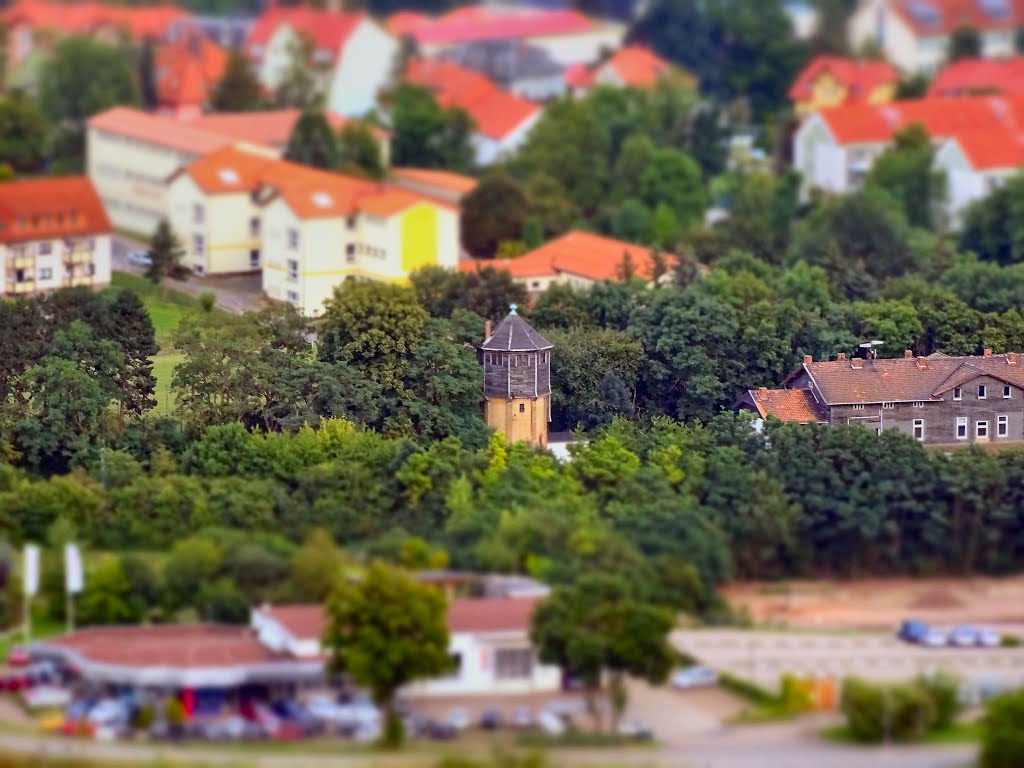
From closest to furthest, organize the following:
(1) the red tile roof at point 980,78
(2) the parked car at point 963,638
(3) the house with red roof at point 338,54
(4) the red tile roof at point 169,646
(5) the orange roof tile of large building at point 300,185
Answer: (4) the red tile roof at point 169,646, (2) the parked car at point 963,638, (5) the orange roof tile of large building at point 300,185, (1) the red tile roof at point 980,78, (3) the house with red roof at point 338,54

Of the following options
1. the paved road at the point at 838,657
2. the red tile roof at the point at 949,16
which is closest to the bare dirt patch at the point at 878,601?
the paved road at the point at 838,657

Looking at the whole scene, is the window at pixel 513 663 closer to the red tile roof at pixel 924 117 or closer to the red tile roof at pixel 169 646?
the red tile roof at pixel 169 646

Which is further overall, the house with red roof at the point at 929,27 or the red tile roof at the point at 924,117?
the house with red roof at the point at 929,27

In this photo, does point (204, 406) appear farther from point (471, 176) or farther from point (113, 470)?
point (471, 176)

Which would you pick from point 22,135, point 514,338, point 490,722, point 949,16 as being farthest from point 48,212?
point 949,16

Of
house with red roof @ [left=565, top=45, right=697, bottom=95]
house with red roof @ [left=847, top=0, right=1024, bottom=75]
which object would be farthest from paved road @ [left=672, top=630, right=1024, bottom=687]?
house with red roof @ [left=847, top=0, right=1024, bottom=75]

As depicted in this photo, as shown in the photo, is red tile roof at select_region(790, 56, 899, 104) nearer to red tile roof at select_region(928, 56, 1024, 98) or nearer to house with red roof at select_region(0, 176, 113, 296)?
red tile roof at select_region(928, 56, 1024, 98)
